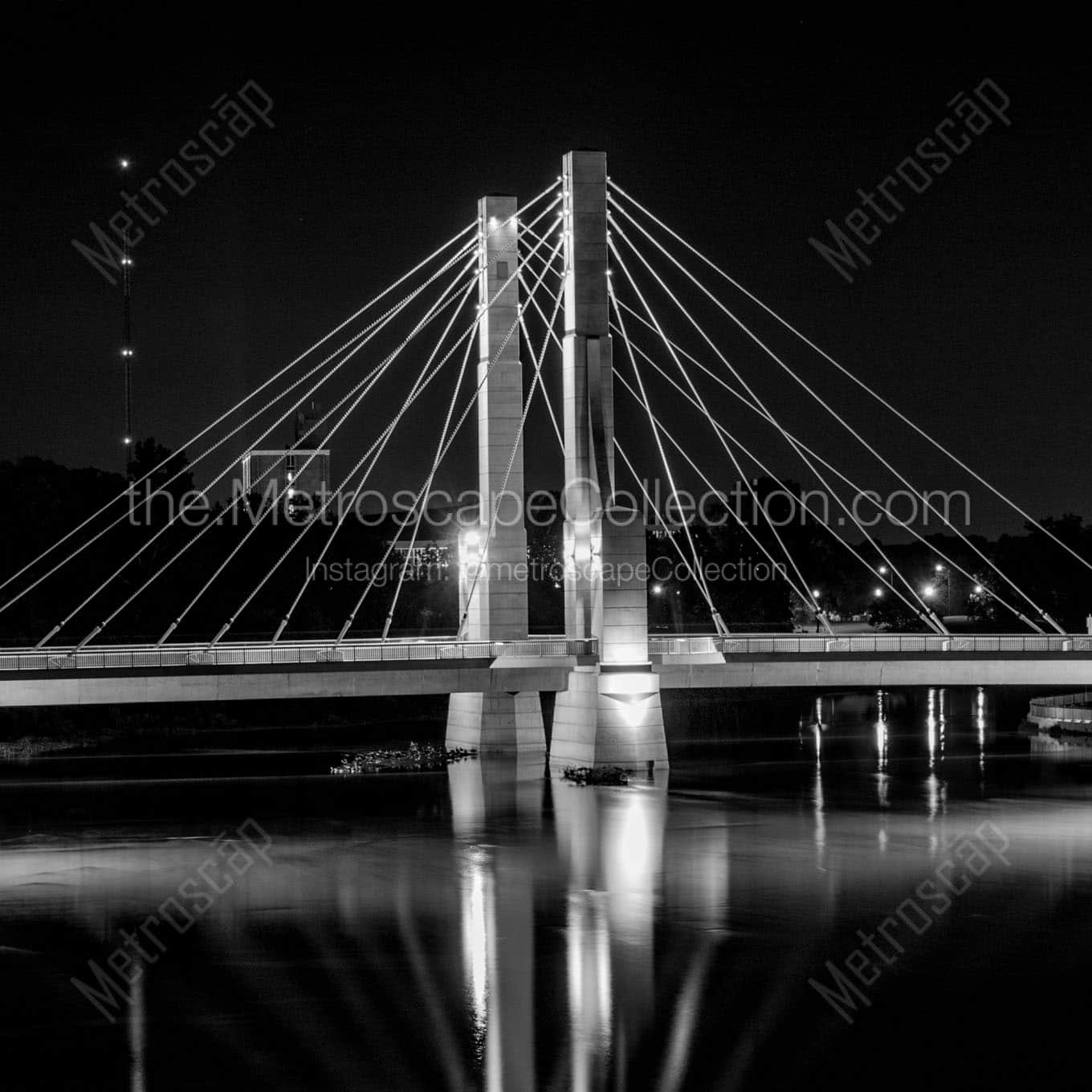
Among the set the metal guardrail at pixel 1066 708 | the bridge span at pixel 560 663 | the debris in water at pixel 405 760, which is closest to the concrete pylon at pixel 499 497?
the debris in water at pixel 405 760

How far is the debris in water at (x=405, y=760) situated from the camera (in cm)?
5906

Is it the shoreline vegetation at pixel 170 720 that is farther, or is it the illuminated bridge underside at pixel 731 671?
the shoreline vegetation at pixel 170 720

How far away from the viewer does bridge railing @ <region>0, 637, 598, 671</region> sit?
46812 mm

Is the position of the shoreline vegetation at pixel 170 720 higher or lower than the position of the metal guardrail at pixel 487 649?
lower

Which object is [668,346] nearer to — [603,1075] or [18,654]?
[18,654]

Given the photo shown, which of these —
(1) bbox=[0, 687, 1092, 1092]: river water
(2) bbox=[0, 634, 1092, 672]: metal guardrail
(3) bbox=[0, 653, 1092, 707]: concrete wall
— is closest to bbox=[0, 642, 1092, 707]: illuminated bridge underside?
(3) bbox=[0, 653, 1092, 707]: concrete wall

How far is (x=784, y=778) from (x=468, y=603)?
12031mm

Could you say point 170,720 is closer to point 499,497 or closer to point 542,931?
point 499,497

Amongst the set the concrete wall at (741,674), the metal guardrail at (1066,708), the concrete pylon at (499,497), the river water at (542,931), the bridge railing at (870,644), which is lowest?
the river water at (542,931)

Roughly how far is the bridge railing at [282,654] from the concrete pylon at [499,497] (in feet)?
6.97

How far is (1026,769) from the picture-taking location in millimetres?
59688

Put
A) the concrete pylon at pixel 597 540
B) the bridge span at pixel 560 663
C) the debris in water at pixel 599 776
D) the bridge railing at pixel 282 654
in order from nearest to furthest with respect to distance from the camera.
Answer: the bridge railing at pixel 282 654 → the bridge span at pixel 560 663 → the concrete pylon at pixel 597 540 → the debris in water at pixel 599 776

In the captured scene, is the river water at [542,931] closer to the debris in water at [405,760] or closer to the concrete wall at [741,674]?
the debris in water at [405,760]

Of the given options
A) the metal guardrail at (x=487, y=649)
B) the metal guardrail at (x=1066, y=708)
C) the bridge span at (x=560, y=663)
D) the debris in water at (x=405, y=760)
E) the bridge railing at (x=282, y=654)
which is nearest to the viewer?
the bridge railing at (x=282, y=654)
